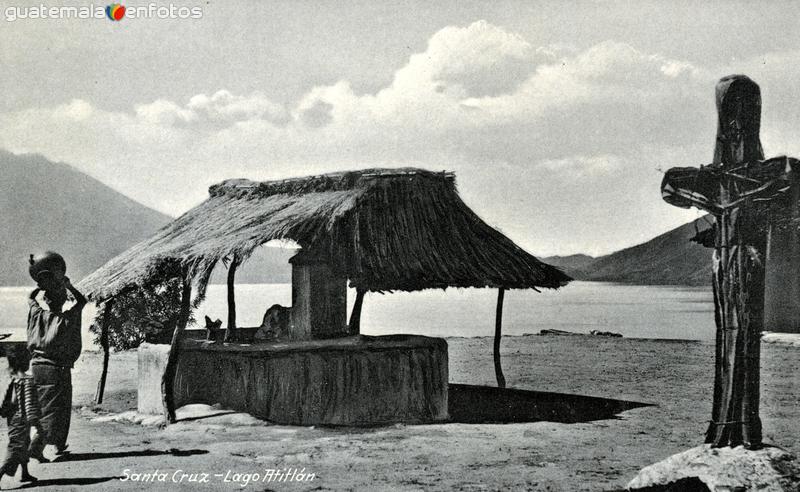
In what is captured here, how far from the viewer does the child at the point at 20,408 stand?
670 cm

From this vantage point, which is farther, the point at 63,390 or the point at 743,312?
the point at 63,390

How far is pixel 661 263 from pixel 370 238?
50.0m

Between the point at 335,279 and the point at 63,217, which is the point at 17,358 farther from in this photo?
the point at 63,217

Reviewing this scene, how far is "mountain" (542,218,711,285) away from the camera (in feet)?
171

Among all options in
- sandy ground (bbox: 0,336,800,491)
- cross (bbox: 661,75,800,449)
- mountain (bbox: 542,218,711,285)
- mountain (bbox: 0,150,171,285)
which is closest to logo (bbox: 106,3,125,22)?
sandy ground (bbox: 0,336,800,491)

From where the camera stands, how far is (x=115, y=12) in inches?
368

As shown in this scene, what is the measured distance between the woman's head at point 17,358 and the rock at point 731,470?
4877 millimetres

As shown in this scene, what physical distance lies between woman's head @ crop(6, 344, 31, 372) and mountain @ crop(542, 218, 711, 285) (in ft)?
135

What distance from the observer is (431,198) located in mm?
11273

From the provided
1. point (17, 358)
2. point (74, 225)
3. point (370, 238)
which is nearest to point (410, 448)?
point (370, 238)

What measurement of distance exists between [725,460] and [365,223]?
551 centimetres

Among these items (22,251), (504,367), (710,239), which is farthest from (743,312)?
(22,251)

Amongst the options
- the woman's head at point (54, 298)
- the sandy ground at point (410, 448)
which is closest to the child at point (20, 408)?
the sandy ground at point (410, 448)

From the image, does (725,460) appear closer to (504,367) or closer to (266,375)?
(266,375)
